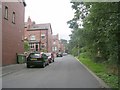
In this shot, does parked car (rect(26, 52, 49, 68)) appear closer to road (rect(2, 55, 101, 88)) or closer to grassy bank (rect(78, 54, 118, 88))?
grassy bank (rect(78, 54, 118, 88))

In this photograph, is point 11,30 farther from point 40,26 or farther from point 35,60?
point 40,26

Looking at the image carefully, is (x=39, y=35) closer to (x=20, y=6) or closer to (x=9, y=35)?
(x=20, y=6)

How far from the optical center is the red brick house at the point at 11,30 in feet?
90.3

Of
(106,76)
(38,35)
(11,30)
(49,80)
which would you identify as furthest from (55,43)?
(49,80)

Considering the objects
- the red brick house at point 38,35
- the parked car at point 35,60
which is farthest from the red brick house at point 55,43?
the parked car at point 35,60

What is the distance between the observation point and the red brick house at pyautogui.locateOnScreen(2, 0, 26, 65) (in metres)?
27.5

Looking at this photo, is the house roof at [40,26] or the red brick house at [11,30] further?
the house roof at [40,26]

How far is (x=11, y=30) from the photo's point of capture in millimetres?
30484

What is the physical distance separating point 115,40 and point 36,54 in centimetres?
1319

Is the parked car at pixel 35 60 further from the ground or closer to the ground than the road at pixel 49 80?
further from the ground

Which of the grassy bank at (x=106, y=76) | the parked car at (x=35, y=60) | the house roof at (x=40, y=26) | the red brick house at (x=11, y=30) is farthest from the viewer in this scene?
the house roof at (x=40, y=26)

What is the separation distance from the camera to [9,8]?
29.7 m


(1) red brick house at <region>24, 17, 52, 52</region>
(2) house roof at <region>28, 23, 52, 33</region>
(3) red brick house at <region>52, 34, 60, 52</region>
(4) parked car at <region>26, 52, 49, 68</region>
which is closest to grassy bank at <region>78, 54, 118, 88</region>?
(4) parked car at <region>26, 52, 49, 68</region>

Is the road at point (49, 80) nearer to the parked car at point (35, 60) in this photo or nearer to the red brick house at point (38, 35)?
the parked car at point (35, 60)
